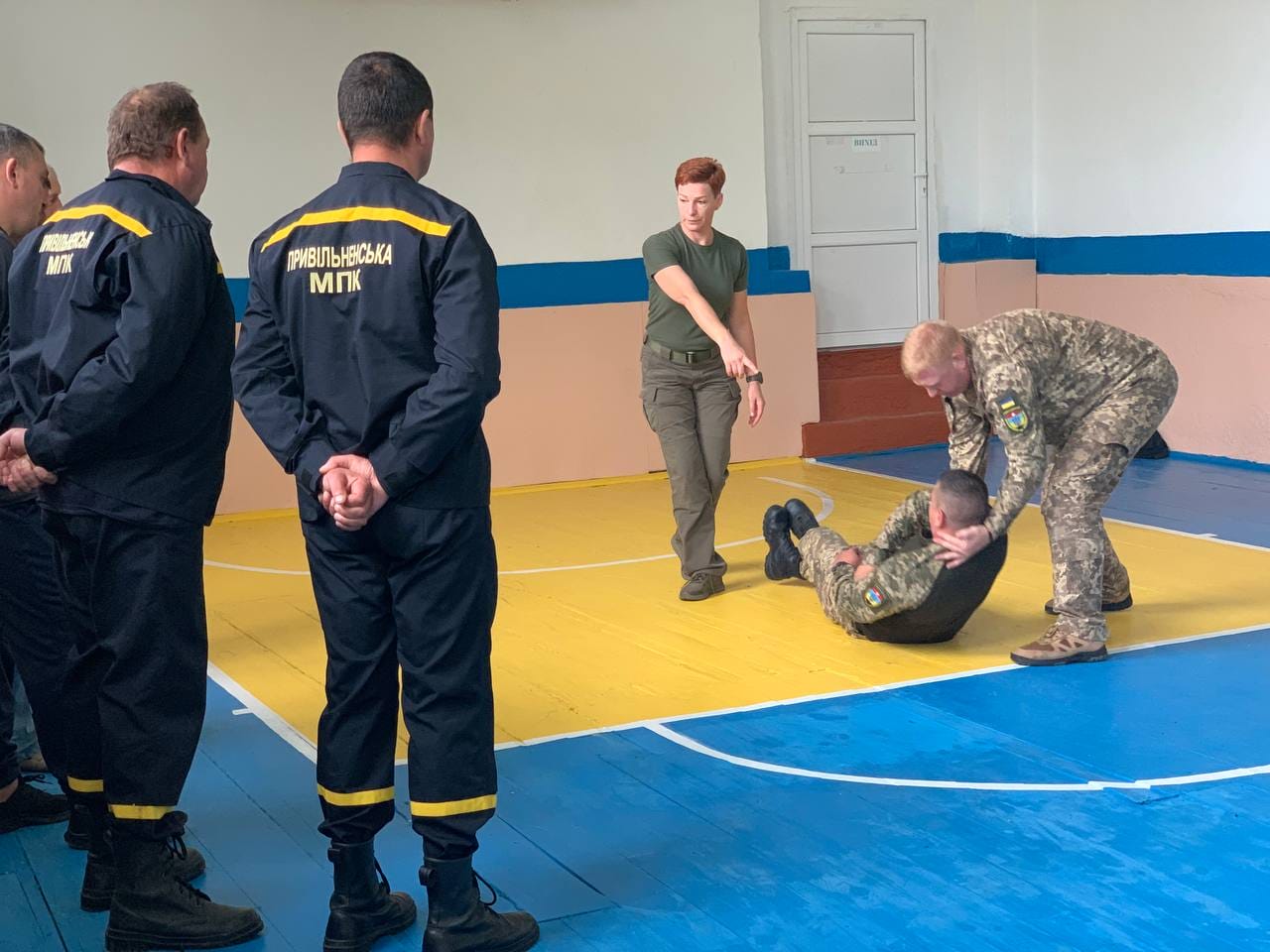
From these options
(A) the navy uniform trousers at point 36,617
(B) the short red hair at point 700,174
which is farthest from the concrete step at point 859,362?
(A) the navy uniform trousers at point 36,617

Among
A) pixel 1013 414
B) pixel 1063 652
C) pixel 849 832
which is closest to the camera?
pixel 849 832

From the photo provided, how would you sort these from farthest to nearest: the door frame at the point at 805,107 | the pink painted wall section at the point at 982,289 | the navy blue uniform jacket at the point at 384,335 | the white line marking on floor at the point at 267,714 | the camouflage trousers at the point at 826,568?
1. the pink painted wall section at the point at 982,289
2. the door frame at the point at 805,107
3. the camouflage trousers at the point at 826,568
4. the white line marking on floor at the point at 267,714
5. the navy blue uniform jacket at the point at 384,335

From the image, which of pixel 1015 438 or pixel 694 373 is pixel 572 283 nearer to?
pixel 694 373

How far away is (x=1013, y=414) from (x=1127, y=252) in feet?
20.6

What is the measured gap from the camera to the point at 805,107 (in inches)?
427

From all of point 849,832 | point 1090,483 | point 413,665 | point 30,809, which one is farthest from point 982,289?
point 413,665

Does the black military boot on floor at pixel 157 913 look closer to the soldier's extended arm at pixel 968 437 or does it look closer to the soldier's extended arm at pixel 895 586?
the soldier's extended arm at pixel 895 586

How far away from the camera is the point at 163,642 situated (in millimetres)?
3340

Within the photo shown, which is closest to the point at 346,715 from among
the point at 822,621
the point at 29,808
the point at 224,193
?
the point at 29,808

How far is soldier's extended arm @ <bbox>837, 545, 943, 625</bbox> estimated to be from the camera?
212 inches

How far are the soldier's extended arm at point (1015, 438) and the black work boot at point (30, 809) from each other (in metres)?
3.04

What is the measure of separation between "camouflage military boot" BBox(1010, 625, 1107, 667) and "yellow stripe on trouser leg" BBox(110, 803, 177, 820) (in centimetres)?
319

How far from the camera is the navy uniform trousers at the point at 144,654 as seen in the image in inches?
131

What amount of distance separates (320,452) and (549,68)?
23.8ft
